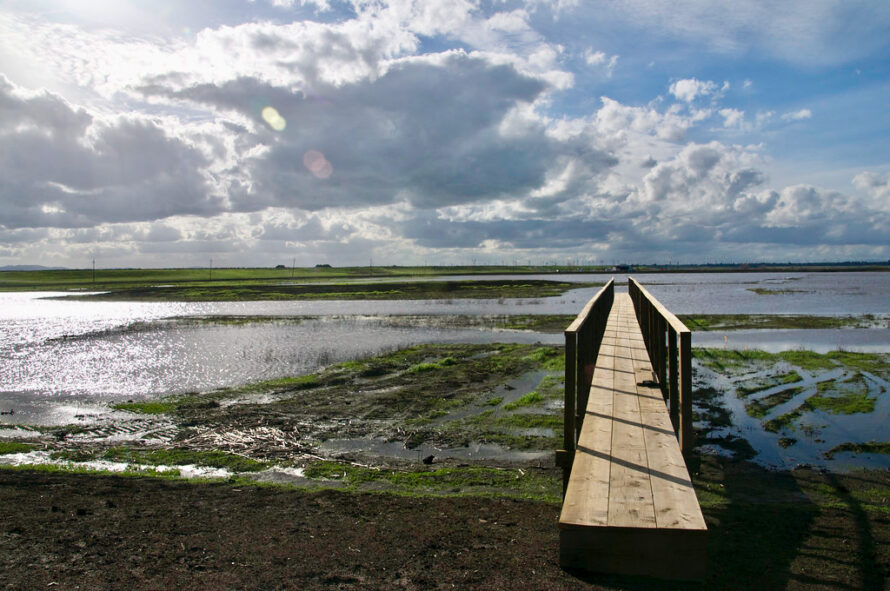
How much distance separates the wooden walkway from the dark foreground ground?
62 centimetres

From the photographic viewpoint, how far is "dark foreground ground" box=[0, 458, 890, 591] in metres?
4.94

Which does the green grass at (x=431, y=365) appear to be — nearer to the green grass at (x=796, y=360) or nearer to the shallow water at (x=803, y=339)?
the green grass at (x=796, y=360)

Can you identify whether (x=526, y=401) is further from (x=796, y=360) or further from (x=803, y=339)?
(x=803, y=339)

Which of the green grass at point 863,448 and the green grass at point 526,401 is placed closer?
the green grass at point 863,448

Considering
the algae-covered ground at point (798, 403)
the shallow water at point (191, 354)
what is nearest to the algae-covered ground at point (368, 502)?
the algae-covered ground at point (798, 403)

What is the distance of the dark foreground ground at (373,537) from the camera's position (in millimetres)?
4938

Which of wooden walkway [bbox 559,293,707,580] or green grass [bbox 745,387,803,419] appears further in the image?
green grass [bbox 745,387,803,419]

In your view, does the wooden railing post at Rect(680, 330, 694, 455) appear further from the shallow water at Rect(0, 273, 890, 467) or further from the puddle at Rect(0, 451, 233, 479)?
the puddle at Rect(0, 451, 233, 479)

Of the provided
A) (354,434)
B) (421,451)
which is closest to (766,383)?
(421,451)

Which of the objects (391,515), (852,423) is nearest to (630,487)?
(391,515)

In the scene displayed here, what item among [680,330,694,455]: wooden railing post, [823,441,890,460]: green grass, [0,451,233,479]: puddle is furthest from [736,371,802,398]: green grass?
[0,451,233,479]: puddle

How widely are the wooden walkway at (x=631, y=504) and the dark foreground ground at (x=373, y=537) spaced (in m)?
0.62

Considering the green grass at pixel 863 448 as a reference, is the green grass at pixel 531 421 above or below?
below

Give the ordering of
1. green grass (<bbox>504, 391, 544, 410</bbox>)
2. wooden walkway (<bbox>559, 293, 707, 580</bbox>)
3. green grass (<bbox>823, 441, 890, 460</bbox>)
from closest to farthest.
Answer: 1. wooden walkway (<bbox>559, 293, 707, 580</bbox>)
2. green grass (<bbox>823, 441, 890, 460</bbox>)
3. green grass (<bbox>504, 391, 544, 410</bbox>)
